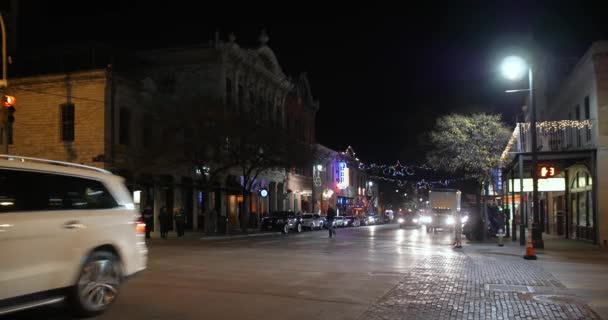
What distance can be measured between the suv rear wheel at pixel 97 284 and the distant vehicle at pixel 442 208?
3194 cm

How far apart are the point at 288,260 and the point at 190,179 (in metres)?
22.7

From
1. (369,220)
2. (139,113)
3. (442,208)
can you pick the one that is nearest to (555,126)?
(442,208)

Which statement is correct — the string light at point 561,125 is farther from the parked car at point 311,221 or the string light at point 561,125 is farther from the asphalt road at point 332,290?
the parked car at point 311,221

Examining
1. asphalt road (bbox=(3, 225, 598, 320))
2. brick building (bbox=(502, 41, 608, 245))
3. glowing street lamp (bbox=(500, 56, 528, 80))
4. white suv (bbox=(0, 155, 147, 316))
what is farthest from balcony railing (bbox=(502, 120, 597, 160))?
white suv (bbox=(0, 155, 147, 316))

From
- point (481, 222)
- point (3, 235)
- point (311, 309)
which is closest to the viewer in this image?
point (3, 235)

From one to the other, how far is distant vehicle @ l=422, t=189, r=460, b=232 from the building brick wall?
2138 cm

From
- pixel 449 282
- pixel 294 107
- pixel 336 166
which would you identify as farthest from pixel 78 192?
pixel 336 166

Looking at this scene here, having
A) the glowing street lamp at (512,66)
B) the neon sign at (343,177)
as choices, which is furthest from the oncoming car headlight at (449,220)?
the neon sign at (343,177)

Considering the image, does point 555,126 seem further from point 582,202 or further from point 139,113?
point 139,113

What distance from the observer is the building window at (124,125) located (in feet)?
107

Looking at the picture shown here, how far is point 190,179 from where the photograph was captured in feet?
124

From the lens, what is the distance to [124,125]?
108 feet

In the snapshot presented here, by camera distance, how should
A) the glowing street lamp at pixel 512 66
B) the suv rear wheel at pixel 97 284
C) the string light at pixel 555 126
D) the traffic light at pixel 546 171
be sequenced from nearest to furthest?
the suv rear wheel at pixel 97 284 < the glowing street lamp at pixel 512 66 < the string light at pixel 555 126 < the traffic light at pixel 546 171

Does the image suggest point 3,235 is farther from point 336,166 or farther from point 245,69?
point 336,166
